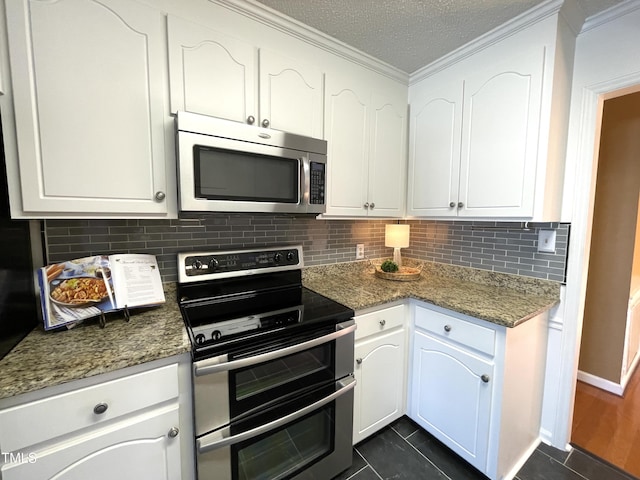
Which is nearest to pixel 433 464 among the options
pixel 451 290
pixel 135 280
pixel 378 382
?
pixel 378 382

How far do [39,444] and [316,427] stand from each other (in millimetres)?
971

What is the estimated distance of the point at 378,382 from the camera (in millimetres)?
1521

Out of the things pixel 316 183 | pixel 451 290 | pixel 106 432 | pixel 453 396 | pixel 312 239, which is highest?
pixel 316 183

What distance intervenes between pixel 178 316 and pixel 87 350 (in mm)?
327

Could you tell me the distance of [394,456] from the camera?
1481 mm

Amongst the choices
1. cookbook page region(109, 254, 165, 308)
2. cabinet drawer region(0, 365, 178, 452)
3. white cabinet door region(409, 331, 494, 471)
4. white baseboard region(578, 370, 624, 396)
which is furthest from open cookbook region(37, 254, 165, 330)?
white baseboard region(578, 370, 624, 396)

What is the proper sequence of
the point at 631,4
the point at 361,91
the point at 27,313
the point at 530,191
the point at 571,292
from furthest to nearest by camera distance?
the point at 361,91, the point at 571,292, the point at 530,191, the point at 631,4, the point at 27,313

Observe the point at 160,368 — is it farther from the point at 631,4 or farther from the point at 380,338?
the point at 631,4

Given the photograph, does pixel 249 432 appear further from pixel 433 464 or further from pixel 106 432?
pixel 433 464

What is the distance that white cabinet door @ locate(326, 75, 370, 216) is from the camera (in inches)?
60.3

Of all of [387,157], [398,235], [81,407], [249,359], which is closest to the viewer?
[81,407]

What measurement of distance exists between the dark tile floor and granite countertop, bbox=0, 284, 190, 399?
3.84 feet

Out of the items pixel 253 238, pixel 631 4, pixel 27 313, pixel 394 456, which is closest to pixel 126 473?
pixel 27 313

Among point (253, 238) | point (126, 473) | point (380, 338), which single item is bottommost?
point (126, 473)
